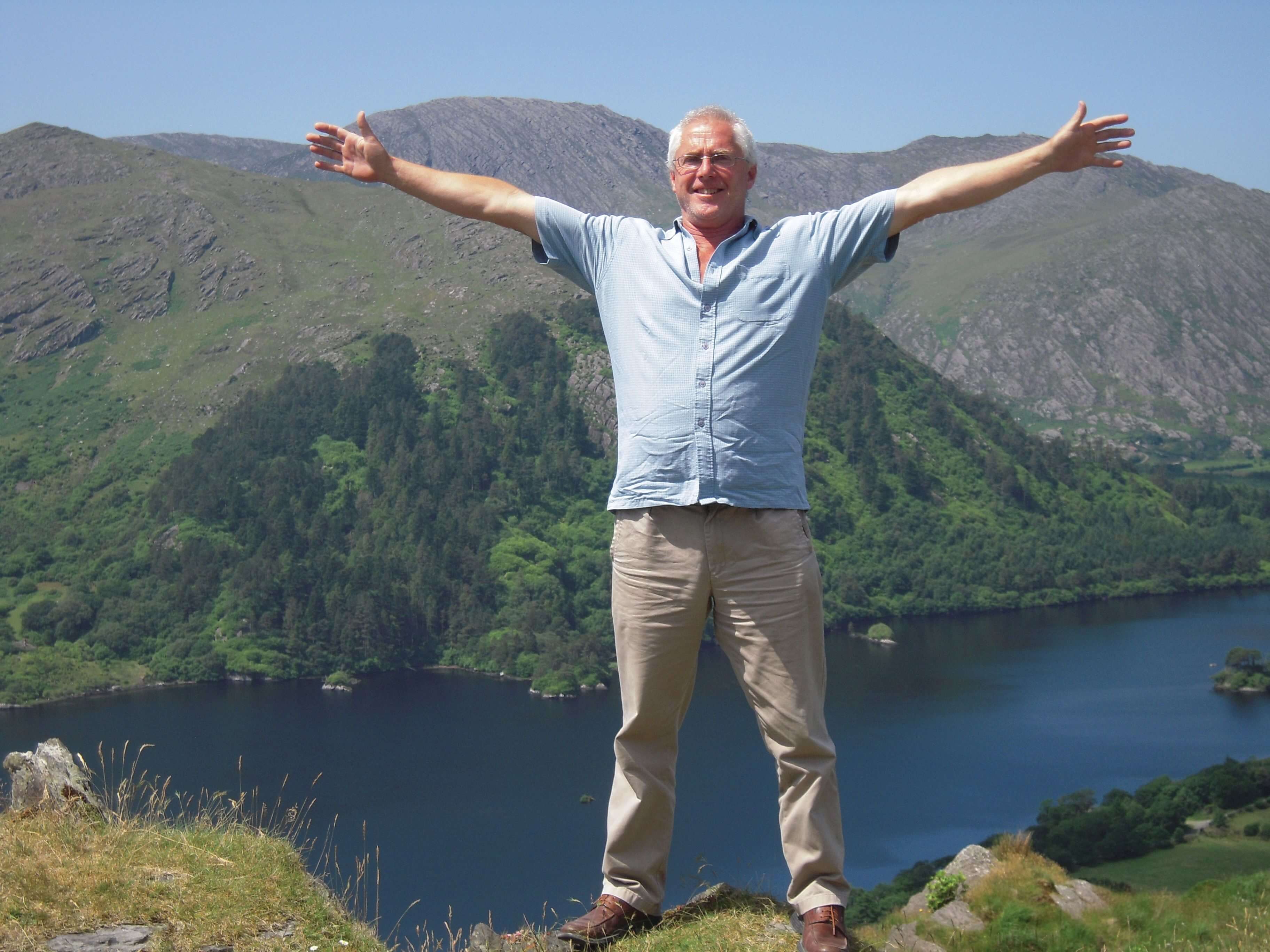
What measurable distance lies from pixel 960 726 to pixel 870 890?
30.8m

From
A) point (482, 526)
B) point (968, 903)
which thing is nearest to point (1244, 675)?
point (482, 526)

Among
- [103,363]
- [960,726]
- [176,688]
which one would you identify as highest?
[103,363]

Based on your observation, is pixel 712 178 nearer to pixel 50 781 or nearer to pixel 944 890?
pixel 50 781

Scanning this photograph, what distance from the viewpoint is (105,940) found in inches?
166

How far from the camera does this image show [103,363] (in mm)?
153250

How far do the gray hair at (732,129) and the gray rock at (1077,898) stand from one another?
45.5 feet

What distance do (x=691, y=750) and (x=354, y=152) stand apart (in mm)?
67059

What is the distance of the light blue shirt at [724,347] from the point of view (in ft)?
13.4

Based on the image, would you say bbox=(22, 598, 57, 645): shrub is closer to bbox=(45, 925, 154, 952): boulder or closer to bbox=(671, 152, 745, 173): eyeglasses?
bbox=(45, 925, 154, 952): boulder

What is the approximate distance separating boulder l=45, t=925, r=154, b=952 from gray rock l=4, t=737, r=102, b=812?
58.0 inches

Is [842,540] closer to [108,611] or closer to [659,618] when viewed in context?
[108,611]

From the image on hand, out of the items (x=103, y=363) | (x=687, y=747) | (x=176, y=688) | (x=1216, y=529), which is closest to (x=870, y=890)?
(x=687, y=747)

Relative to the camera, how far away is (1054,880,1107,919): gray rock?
55.9 feet

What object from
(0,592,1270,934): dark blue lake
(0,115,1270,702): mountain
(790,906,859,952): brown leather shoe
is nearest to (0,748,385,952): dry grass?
(790,906,859,952): brown leather shoe
